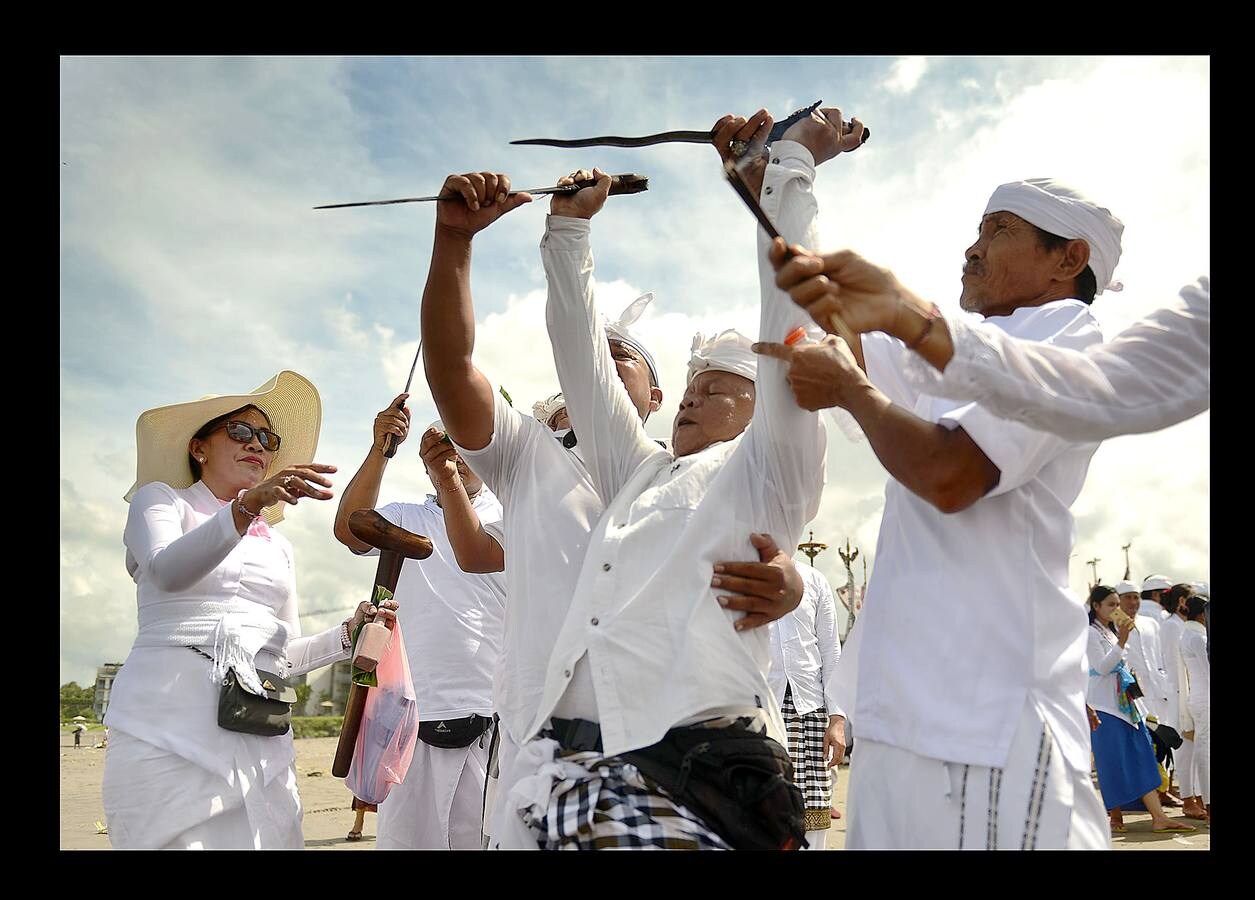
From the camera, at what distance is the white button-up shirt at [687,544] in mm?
2566

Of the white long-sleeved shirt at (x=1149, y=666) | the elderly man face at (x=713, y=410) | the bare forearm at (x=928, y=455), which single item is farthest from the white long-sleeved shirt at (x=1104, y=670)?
the bare forearm at (x=928, y=455)

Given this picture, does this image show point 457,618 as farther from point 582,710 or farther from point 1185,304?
point 1185,304

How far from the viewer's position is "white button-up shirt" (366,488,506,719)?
5.83 meters

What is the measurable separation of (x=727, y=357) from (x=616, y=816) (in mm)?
1444

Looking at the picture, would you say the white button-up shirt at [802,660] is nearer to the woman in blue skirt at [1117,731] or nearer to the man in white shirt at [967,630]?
the man in white shirt at [967,630]

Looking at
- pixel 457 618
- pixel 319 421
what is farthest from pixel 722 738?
pixel 457 618

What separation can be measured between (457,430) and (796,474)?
39.6 inches

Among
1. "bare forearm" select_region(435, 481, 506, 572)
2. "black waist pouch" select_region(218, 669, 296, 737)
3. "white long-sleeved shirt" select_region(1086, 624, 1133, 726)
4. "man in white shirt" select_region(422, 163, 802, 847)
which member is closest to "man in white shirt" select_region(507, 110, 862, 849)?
"man in white shirt" select_region(422, 163, 802, 847)

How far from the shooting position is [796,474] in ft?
9.20

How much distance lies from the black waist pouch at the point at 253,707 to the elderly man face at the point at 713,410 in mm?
2016

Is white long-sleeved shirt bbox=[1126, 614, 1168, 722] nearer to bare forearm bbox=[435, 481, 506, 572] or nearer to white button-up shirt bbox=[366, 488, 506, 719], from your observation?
white button-up shirt bbox=[366, 488, 506, 719]

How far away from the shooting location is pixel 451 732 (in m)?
5.69

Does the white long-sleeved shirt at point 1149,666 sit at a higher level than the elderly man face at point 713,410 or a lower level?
lower

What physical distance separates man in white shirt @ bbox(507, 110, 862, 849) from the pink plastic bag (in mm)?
2371
